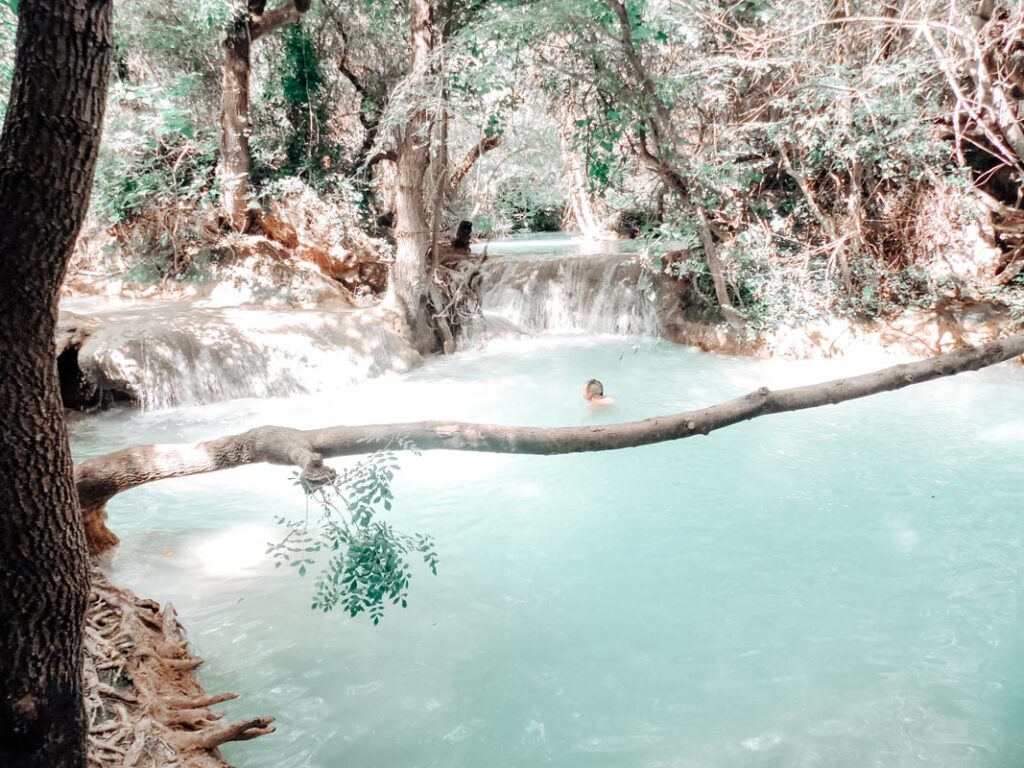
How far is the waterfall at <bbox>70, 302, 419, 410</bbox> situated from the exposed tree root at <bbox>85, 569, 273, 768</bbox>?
3.99 meters

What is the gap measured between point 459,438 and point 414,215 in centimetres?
612

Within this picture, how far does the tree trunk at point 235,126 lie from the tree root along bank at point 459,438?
7.40m

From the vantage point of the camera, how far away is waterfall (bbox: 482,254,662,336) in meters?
9.00

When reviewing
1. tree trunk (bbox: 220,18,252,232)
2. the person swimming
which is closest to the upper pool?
the person swimming

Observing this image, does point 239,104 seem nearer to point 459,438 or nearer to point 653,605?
point 459,438

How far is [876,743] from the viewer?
2256 mm

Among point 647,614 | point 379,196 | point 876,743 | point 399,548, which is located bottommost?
point 876,743

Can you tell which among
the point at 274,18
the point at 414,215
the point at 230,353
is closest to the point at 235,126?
the point at 274,18

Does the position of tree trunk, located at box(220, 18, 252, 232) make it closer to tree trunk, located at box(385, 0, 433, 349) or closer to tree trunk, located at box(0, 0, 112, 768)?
tree trunk, located at box(385, 0, 433, 349)

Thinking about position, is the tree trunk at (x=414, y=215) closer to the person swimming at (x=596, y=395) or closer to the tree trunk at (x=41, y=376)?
the person swimming at (x=596, y=395)

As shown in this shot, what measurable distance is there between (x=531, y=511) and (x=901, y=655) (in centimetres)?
216

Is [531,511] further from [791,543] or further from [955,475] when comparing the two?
[955,475]

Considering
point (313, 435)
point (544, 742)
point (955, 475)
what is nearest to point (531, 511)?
point (544, 742)

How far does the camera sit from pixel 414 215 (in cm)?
782
